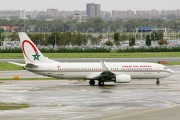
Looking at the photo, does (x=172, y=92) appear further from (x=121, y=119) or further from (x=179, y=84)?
(x=121, y=119)

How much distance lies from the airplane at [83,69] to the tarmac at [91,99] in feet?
3.63

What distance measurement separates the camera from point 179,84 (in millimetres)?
68625

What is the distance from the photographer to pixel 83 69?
67562mm

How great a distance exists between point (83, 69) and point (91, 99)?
Result: 580 inches

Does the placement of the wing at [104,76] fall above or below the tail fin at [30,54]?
below

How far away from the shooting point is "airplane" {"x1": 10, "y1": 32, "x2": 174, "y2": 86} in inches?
2621

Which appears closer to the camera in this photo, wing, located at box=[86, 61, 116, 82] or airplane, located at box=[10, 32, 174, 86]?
wing, located at box=[86, 61, 116, 82]

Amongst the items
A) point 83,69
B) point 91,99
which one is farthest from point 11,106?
point 83,69

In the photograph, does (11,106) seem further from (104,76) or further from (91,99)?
(104,76)

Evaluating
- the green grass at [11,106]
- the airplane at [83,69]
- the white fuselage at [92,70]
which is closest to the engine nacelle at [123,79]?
the airplane at [83,69]

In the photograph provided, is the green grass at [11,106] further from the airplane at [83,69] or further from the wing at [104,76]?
the wing at [104,76]

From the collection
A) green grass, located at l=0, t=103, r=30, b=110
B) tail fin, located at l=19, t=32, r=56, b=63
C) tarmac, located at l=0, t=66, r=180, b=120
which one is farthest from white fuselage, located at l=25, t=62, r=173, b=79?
green grass, located at l=0, t=103, r=30, b=110

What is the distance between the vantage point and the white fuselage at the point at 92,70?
220 feet

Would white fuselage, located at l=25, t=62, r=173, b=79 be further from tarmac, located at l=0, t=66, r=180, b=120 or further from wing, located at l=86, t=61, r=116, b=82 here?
tarmac, located at l=0, t=66, r=180, b=120
